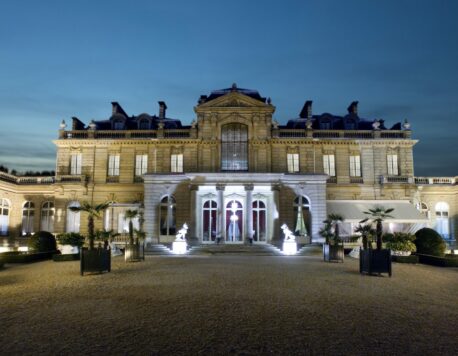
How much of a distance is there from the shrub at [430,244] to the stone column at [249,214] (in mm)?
10521

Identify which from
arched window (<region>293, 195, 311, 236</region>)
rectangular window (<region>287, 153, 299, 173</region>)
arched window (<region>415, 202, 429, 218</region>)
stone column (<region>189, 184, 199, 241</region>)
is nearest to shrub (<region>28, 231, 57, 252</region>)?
stone column (<region>189, 184, 199, 241</region>)

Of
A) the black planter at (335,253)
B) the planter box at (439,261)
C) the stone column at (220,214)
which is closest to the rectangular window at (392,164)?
the planter box at (439,261)

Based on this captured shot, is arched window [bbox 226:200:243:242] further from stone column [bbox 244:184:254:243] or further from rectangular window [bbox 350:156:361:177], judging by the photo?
rectangular window [bbox 350:156:361:177]

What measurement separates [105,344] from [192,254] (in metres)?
17.4

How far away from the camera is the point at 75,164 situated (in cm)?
3209

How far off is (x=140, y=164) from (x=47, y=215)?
10152 millimetres

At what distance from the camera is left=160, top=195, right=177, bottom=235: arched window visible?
28.4 m

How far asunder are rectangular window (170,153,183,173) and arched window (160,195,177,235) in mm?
3209

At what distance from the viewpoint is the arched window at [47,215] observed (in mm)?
33500

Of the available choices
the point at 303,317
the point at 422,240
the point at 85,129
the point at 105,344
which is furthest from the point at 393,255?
the point at 85,129

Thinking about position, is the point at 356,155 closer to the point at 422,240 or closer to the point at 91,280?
the point at 422,240

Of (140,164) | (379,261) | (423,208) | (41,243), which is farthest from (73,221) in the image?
(423,208)

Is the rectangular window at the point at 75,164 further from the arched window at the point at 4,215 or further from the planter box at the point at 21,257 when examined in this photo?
the planter box at the point at 21,257

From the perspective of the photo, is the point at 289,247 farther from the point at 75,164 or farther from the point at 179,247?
the point at 75,164
